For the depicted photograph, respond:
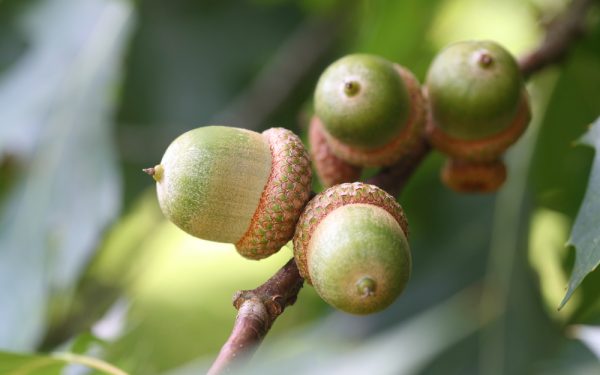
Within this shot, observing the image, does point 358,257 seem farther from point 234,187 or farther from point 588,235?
point 588,235

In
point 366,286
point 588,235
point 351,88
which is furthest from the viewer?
point 351,88

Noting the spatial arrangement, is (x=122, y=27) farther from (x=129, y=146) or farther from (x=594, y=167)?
(x=594, y=167)

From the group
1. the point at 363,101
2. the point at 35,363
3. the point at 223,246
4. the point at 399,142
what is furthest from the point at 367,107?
the point at 223,246

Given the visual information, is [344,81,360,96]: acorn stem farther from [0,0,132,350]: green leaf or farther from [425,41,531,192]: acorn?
[0,0,132,350]: green leaf

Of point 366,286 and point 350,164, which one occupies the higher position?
point 350,164

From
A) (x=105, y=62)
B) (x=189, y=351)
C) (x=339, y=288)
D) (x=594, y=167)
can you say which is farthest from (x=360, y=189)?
(x=189, y=351)
